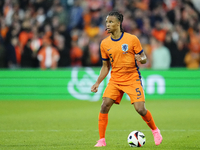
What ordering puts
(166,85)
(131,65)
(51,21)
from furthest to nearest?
1. (51,21)
2. (166,85)
3. (131,65)

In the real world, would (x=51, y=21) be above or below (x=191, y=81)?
above

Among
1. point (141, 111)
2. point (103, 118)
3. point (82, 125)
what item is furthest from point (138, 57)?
point (82, 125)

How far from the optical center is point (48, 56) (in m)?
16.0

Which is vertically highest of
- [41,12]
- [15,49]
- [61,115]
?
[41,12]

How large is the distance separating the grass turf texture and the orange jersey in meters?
1.08

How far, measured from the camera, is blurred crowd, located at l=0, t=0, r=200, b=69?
52.5 ft

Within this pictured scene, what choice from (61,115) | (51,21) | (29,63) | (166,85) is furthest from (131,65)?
(51,21)

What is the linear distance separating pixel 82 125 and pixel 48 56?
7042mm

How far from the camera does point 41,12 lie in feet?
61.3

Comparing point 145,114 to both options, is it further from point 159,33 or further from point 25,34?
point 25,34

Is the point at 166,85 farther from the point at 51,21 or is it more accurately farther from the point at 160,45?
the point at 51,21

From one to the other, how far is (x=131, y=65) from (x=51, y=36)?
35.3 feet

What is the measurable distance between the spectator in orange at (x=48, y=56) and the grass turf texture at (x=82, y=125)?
1888 millimetres

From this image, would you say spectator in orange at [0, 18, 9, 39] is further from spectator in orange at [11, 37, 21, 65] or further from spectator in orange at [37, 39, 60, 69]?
spectator in orange at [37, 39, 60, 69]
